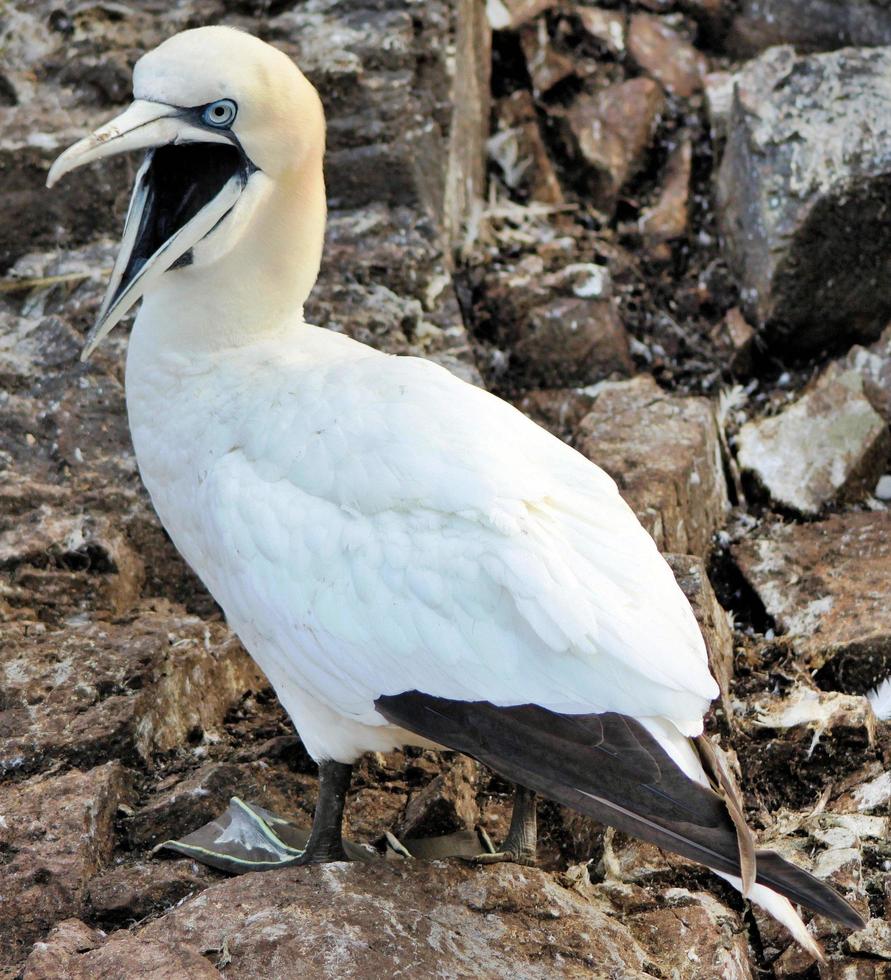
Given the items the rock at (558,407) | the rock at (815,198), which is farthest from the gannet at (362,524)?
the rock at (815,198)

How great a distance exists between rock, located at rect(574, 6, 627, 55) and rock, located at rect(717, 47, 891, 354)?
982 millimetres

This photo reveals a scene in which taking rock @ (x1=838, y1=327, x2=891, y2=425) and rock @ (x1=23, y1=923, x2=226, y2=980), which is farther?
rock @ (x1=838, y1=327, x2=891, y2=425)

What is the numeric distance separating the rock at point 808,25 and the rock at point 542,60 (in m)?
0.80

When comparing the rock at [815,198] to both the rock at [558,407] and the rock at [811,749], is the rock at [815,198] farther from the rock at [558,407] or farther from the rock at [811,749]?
the rock at [811,749]

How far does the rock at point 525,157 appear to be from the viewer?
18.1 feet

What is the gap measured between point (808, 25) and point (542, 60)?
3.69ft

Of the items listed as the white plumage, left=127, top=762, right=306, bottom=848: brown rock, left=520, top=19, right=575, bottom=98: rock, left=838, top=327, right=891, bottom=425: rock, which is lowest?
left=127, top=762, right=306, bottom=848: brown rock

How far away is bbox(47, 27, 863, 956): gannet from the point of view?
2578 millimetres

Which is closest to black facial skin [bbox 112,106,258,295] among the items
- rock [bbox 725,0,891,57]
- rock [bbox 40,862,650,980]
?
rock [bbox 40,862,650,980]

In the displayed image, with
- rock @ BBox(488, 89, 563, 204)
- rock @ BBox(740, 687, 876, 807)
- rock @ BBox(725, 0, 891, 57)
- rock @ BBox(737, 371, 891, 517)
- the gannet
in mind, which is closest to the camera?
the gannet

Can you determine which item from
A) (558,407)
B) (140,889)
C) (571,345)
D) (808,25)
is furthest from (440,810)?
(808,25)

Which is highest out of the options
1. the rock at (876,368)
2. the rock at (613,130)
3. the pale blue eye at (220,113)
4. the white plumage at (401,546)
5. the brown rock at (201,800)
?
the pale blue eye at (220,113)

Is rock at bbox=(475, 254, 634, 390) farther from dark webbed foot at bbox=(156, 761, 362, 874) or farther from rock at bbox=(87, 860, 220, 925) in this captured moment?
rock at bbox=(87, 860, 220, 925)

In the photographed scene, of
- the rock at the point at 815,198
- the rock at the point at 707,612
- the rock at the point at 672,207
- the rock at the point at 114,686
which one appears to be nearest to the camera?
the rock at the point at 114,686
